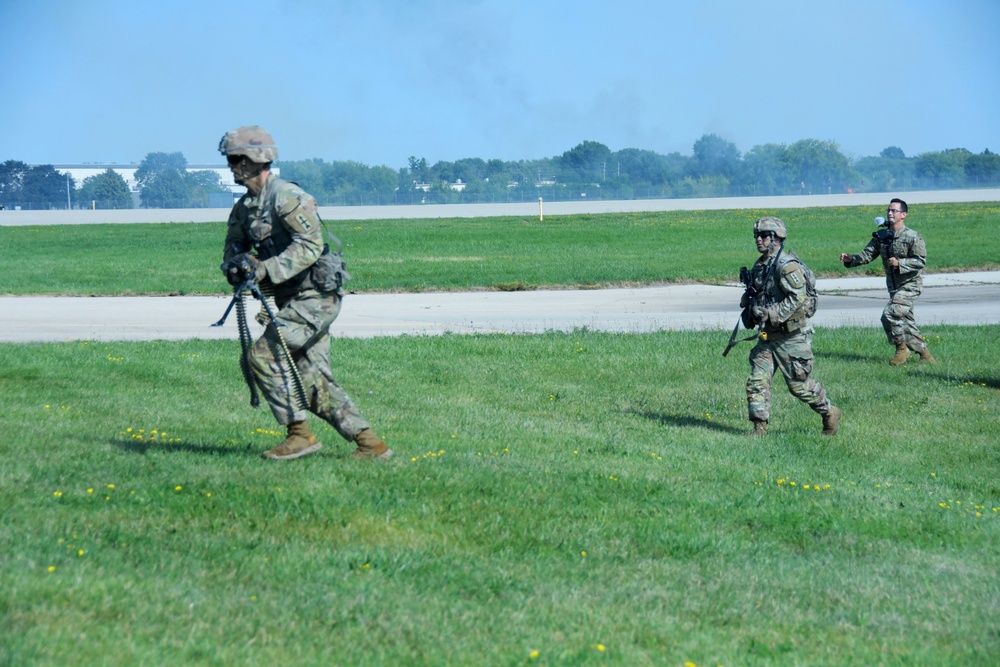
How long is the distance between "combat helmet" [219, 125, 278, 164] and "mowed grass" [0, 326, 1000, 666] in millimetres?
1885

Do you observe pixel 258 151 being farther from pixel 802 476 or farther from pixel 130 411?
pixel 802 476

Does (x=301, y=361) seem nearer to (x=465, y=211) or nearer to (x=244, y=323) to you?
(x=244, y=323)

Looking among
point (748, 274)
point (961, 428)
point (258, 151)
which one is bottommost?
point (961, 428)

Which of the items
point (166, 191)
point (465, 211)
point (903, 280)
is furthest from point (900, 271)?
point (166, 191)

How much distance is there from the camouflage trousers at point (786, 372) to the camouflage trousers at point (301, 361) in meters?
3.95

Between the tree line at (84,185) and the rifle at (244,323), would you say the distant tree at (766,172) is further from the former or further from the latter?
the rifle at (244,323)

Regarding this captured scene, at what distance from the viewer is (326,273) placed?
712 cm

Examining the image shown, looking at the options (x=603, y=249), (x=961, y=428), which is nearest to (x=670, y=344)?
(x=961, y=428)

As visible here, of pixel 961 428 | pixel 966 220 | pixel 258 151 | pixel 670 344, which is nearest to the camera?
pixel 258 151

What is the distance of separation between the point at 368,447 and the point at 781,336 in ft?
12.8

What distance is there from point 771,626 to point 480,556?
58.0 inches

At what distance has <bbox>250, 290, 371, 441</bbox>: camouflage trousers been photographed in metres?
A: 7.07

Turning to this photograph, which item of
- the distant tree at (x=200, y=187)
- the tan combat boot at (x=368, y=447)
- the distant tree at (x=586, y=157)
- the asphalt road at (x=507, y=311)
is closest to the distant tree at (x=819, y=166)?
the distant tree at (x=586, y=157)

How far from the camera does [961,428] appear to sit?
33.7ft
